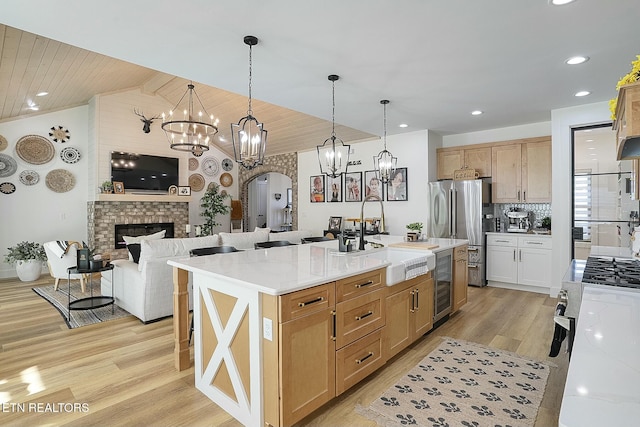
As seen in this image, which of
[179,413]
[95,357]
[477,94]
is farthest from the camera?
[477,94]

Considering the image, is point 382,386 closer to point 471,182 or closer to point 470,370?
point 470,370

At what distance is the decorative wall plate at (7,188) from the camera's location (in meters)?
6.13

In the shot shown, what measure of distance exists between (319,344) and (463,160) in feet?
17.0

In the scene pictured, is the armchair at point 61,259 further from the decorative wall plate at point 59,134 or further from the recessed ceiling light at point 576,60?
the recessed ceiling light at point 576,60

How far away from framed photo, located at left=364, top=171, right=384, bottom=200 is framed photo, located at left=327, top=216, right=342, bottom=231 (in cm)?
86

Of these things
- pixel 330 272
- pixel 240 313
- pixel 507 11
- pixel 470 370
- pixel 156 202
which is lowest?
pixel 470 370

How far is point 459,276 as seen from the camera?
158 inches

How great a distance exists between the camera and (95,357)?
9.61 feet

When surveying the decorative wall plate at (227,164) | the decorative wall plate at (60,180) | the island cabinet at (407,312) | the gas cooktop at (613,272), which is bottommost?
the island cabinet at (407,312)

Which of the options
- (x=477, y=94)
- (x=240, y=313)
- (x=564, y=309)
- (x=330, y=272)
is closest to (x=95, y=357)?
(x=240, y=313)

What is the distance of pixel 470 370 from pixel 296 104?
3731mm

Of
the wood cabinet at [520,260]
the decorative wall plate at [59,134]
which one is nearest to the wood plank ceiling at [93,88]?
the decorative wall plate at [59,134]

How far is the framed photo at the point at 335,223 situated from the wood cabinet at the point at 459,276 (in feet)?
11.7

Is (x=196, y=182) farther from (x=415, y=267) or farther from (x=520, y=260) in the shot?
(x=520, y=260)
